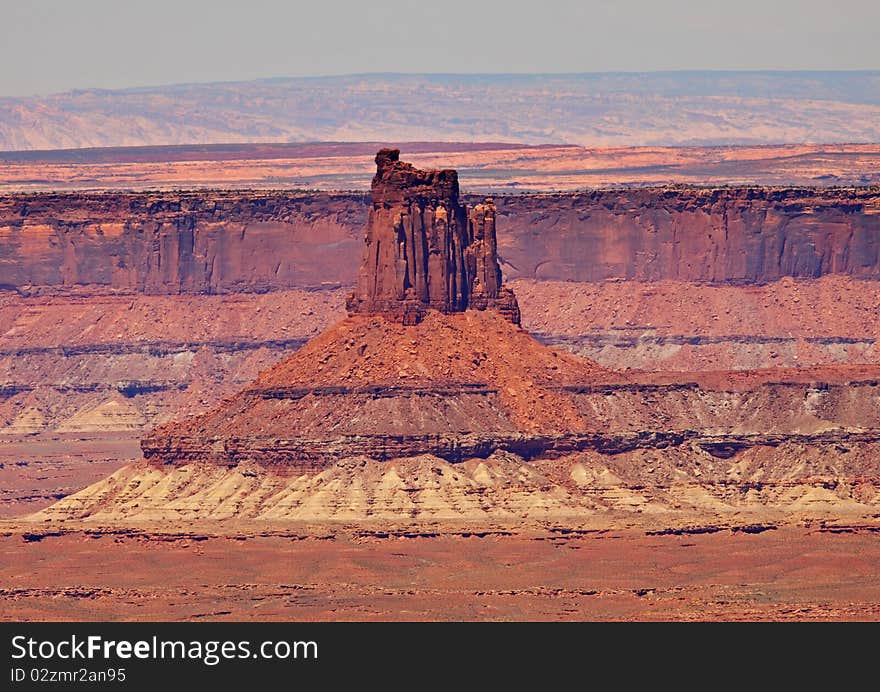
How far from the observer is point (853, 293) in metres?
195

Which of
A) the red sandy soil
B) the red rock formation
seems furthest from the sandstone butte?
the red sandy soil

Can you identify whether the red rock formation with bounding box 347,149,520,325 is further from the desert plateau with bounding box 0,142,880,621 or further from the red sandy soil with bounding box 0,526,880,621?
the red sandy soil with bounding box 0,526,880,621

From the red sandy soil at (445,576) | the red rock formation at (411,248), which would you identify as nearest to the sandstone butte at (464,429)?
the red rock formation at (411,248)

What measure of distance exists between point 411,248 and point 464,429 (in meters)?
10.3

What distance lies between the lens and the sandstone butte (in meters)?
131

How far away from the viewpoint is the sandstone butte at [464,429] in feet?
429

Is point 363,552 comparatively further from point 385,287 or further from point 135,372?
point 135,372

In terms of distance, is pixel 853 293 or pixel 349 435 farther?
pixel 853 293

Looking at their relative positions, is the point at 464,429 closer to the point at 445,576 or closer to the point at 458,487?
the point at 458,487

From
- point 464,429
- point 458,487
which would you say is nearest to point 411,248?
point 464,429
